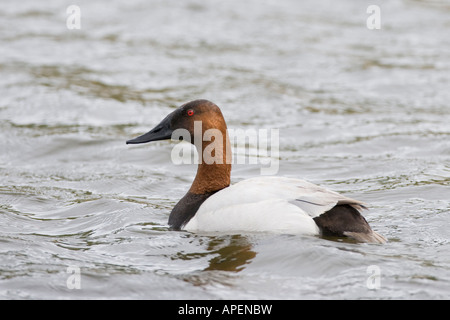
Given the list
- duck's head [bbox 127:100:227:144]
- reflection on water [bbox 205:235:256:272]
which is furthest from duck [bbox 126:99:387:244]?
reflection on water [bbox 205:235:256:272]

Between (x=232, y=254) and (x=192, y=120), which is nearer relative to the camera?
(x=232, y=254)

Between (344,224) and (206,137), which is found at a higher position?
(206,137)

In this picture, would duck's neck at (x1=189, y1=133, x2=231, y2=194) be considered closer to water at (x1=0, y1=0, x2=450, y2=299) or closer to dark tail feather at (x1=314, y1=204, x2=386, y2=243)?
water at (x1=0, y1=0, x2=450, y2=299)

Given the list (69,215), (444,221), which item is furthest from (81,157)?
(444,221)

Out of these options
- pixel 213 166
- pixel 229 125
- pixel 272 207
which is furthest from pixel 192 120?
pixel 229 125

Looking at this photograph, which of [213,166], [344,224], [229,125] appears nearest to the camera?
[344,224]

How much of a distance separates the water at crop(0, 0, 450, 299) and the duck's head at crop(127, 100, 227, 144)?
2.88 feet

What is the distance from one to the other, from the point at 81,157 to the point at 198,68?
5187mm

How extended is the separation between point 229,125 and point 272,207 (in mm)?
5580

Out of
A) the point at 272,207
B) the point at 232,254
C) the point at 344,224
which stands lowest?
the point at 232,254

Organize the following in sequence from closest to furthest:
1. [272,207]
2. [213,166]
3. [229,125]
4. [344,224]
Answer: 1. [344,224]
2. [272,207]
3. [213,166]
4. [229,125]

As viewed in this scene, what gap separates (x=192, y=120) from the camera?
725cm

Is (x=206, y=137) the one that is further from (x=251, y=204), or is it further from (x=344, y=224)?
(x=344, y=224)
